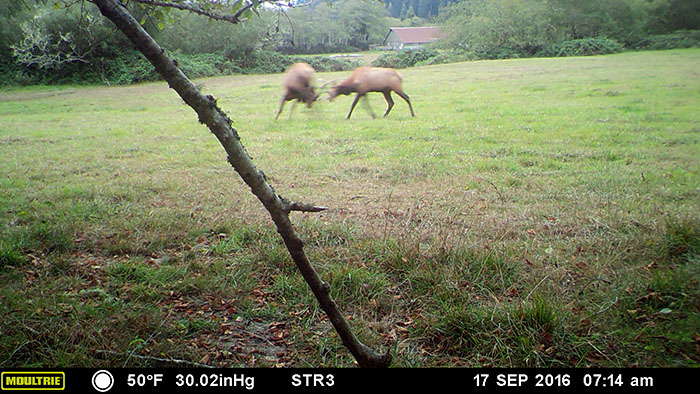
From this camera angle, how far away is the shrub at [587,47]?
2949 millimetres

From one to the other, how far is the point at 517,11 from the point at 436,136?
2.23m

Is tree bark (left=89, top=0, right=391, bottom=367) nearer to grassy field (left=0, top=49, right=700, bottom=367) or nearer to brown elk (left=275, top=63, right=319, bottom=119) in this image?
brown elk (left=275, top=63, right=319, bottom=119)

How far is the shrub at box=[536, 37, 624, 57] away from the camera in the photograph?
2949mm

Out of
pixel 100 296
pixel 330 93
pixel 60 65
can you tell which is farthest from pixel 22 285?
pixel 330 93

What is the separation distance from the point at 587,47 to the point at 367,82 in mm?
1382

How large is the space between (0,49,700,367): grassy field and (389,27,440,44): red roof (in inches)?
16.0

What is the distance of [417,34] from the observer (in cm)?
256

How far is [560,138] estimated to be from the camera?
524 centimetres

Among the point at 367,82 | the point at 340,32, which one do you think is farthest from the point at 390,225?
the point at 340,32

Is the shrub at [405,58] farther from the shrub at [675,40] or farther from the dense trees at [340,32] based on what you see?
the shrub at [675,40]

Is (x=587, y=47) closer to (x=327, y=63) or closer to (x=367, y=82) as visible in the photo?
(x=367, y=82)
